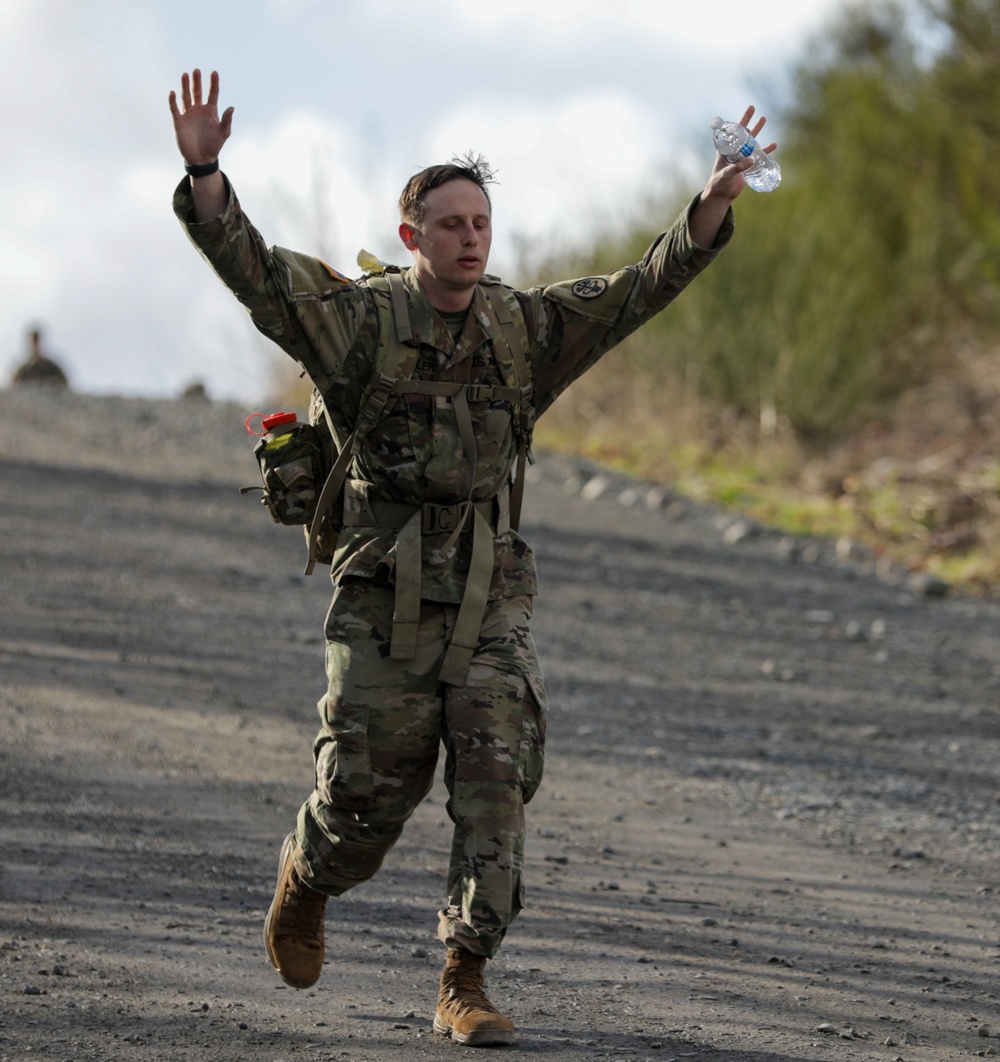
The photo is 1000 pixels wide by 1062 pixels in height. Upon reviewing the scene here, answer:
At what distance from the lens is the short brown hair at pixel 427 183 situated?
3.90m

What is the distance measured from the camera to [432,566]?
3873 mm

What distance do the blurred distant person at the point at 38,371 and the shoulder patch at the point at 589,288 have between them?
55.3ft

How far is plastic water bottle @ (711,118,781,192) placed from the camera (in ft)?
13.0

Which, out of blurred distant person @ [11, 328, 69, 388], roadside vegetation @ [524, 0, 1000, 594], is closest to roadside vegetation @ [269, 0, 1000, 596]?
roadside vegetation @ [524, 0, 1000, 594]

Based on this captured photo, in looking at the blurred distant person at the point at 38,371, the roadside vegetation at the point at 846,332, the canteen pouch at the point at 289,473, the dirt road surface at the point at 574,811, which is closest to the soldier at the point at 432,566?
the canteen pouch at the point at 289,473

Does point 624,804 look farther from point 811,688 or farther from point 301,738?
point 811,688

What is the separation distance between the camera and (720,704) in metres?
8.40

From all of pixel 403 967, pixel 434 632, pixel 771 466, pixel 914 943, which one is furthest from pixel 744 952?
pixel 771 466

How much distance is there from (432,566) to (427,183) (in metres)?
0.93

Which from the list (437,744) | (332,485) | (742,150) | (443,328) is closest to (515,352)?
(443,328)

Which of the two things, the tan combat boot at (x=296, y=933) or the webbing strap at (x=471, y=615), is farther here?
the tan combat boot at (x=296, y=933)

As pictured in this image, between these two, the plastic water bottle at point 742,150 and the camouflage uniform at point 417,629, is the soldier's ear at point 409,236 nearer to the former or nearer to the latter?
the camouflage uniform at point 417,629

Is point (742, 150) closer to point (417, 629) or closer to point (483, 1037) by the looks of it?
point (417, 629)

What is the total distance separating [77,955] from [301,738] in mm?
2847
